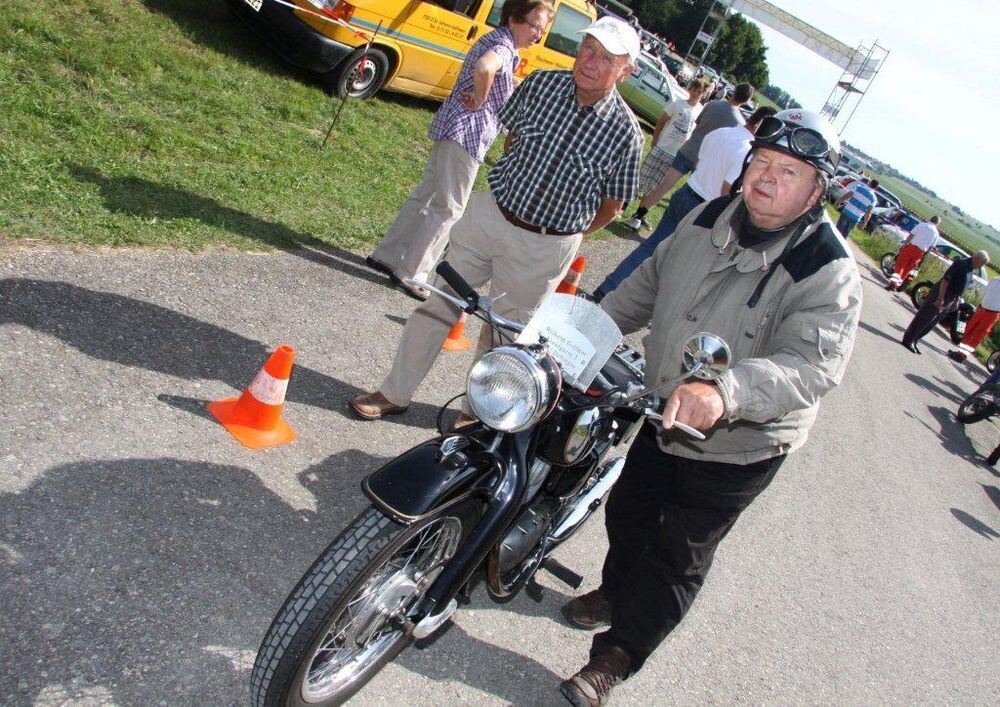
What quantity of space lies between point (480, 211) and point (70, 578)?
7.94ft

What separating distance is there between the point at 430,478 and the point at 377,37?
7891 mm

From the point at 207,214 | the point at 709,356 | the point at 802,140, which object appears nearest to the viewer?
the point at 709,356

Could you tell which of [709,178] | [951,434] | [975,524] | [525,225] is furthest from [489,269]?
[951,434]

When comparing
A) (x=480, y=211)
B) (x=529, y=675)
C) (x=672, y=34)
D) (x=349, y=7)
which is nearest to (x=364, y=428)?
(x=480, y=211)

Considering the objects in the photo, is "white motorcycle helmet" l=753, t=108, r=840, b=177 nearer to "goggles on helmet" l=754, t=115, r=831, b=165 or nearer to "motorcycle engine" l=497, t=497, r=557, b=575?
"goggles on helmet" l=754, t=115, r=831, b=165

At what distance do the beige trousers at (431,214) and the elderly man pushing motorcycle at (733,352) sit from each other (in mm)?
2469

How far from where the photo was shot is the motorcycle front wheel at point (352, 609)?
2240 millimetres

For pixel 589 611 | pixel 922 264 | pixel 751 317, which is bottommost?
pixel 589 611

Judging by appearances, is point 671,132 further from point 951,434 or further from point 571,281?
point 951,434

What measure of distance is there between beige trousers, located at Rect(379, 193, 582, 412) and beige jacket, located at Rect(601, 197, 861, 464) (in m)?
0.82

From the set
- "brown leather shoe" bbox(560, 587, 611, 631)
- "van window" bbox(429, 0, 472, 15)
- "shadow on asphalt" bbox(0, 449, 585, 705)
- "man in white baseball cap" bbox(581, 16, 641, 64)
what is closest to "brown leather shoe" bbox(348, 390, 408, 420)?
"shadow on asphalt" bbox(0, 449, 585, 705)

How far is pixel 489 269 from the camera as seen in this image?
4160 mm

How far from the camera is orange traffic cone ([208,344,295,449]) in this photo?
3611mm

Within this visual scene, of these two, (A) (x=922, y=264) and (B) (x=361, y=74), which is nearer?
(B) (x=361, y=74)
